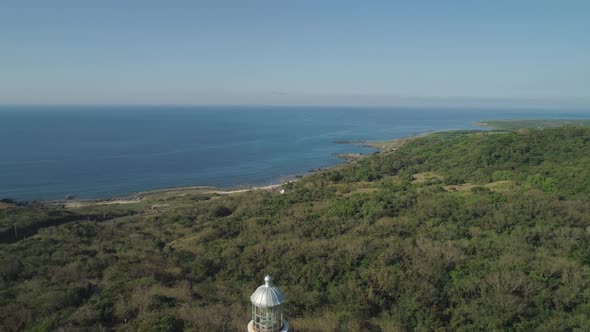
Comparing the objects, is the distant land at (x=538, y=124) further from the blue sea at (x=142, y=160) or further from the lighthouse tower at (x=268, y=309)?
the lighthouse tower at (x=268, y=309)

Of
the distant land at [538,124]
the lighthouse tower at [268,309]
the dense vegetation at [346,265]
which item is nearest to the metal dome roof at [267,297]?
the lighthouse tower at [268,309]

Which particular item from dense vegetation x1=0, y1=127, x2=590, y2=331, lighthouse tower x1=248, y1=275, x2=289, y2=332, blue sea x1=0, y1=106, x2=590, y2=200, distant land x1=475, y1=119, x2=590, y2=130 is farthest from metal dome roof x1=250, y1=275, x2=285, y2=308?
distant land x1=475, y1=119, x2=590, y2=130

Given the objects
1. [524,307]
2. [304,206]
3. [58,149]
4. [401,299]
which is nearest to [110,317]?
[401,299]

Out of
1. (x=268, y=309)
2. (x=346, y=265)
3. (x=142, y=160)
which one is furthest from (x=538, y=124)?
(x=268, y=309)

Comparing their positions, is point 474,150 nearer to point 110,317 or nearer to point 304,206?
point 304,206

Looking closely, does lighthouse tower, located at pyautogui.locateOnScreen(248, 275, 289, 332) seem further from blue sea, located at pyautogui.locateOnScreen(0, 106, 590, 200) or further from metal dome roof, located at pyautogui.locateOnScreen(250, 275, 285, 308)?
blue sea, located at pyautogui.locateOnScreen(0, 106, 590, 200)

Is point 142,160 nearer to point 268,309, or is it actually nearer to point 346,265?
point 346,265
